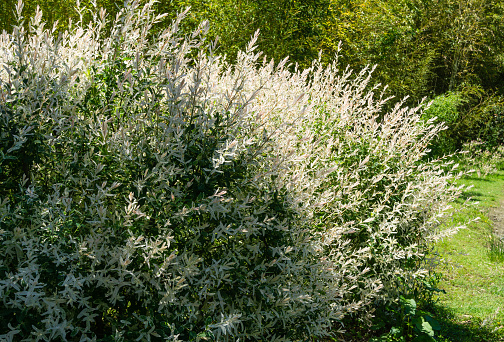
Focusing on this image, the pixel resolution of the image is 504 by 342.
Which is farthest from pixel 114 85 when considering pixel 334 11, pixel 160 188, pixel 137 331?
pixel 334 11

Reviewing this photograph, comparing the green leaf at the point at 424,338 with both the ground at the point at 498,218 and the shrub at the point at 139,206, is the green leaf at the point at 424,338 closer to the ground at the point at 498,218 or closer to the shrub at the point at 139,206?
the shrub at the point at 139,206

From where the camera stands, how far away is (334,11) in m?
12.2

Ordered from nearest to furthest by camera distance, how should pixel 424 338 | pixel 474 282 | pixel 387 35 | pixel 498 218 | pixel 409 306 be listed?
pixel 424 338
pixel 409 306
pixel 474 282
pixel 498 218
pixel 387 35

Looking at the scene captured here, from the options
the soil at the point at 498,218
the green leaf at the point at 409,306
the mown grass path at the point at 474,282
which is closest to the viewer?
the green leaf at the point at 409,306

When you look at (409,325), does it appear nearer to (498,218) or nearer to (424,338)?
(424,338)

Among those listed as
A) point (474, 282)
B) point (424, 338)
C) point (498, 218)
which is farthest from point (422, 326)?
point (498, 218)

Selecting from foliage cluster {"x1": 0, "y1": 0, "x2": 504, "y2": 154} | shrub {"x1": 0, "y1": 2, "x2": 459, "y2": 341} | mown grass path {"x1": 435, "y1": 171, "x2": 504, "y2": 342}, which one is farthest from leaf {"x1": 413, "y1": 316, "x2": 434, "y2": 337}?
foliage cluster {"x1": 0, "y1": 0, "x2": 504, "y2": 154}

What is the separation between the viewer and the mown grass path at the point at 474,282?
5.11m

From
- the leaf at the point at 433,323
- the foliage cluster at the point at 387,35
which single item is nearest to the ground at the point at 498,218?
the foliage cluster at the point at 387,35

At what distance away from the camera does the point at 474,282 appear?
6.67 metres

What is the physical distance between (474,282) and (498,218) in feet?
14.8

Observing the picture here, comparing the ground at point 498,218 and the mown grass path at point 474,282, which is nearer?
the mown grass path at point 474,282

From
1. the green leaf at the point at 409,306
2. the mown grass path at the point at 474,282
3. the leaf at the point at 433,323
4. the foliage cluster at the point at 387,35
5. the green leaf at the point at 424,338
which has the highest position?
the foliage cluster at the point at 387,35

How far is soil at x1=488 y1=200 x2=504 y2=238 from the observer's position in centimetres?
938
